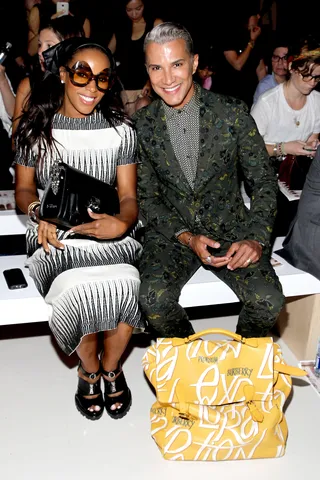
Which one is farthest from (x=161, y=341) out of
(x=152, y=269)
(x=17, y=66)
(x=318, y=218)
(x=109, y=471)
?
(x=17, y=66)

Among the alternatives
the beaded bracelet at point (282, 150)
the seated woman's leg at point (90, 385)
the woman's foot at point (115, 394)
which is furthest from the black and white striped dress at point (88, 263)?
the beaded bracelet at point (282, 150)

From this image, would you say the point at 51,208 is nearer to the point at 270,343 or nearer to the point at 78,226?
the point at 78,226

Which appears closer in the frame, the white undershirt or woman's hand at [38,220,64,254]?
woman's hand at [38,220,64,254]

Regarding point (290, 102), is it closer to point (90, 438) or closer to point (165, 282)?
point (165, 282)

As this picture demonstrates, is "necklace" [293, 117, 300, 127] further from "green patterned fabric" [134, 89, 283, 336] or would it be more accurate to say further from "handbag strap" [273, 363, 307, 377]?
"handbag strap" [273, 363, 307, 377]

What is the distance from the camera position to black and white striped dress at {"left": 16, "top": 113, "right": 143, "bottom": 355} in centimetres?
218

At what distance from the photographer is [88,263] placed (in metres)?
2.28

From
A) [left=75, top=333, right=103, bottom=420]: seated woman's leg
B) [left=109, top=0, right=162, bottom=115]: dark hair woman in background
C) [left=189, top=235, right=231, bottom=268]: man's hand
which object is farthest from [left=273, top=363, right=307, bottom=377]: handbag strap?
[left=109, top=0, right=162, bottom=115]: dark hair woman in background

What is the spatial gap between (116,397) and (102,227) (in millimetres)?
625

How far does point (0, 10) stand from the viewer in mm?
4949

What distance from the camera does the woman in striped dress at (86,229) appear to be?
2.20 metres

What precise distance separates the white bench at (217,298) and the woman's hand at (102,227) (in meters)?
0.31

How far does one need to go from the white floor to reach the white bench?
0.24 meters

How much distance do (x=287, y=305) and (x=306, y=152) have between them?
0.78m
